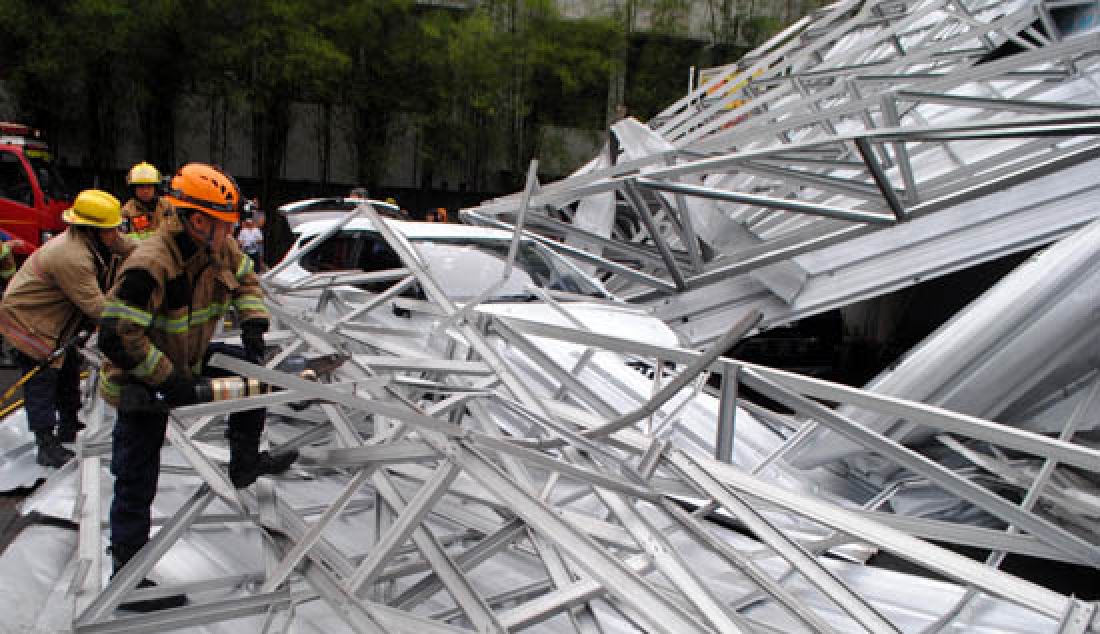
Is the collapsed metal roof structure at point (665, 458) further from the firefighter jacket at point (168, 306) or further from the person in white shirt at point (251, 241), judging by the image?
the person in white shirt at point (251, 241)

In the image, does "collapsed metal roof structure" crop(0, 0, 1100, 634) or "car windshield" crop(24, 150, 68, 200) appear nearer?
"collapsed metal roof structure" crop(0, 0, 1100, 634)

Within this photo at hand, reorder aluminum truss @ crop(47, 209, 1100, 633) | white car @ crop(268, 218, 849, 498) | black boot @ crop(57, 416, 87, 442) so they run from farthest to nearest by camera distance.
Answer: black boot @ crop(57, 416, 87, 442), white car @ crop(268, 218, 849, 498), aluminum truss @ crop(47, 209, 1100, 633)

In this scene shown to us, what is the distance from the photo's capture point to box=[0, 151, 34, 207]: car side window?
1315 centimetres

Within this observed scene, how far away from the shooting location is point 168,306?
307 centimetres

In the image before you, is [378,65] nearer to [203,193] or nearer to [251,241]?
[251,241]

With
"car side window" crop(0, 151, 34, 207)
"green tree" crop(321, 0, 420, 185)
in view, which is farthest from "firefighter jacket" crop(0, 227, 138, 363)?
"green tree" crop(321, 0, 420, 185)

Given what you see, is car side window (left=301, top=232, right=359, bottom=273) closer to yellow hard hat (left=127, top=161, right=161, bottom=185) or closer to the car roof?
the car roof

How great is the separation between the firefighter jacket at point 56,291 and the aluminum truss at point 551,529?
964 millimetres

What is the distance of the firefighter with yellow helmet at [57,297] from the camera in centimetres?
455

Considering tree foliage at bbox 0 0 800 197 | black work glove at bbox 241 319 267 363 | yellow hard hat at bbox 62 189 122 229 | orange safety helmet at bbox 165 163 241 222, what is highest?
tree foliage at bbox 0 0 800 197

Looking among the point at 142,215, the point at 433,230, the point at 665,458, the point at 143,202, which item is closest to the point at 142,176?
the point at 143,202

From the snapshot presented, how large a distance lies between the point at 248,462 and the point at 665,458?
174 centimetres

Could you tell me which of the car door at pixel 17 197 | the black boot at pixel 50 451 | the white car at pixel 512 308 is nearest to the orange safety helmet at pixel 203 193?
the white car at pixel 512 308

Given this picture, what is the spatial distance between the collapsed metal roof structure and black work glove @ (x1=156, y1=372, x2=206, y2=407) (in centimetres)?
20
